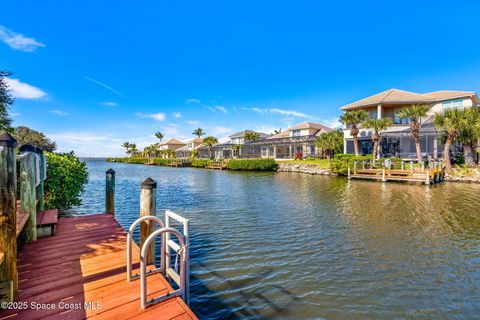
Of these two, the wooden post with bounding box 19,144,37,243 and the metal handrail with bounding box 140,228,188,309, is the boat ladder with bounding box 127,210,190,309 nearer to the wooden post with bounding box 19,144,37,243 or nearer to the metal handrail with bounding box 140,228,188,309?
the metal handrail with bounding box 140,228,188,309

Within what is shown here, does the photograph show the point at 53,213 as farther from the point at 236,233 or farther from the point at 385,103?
the point at 385,103

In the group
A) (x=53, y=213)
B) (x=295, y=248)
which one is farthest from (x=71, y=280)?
(x=295, y=248)

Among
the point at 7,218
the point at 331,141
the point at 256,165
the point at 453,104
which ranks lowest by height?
the point at 7,218

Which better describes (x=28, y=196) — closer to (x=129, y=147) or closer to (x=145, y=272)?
(x=145, y=272)

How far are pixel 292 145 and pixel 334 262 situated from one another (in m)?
42.1

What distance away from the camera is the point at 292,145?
47406mm

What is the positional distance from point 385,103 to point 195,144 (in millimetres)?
58194

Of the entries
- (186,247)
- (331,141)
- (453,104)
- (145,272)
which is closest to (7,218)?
(145,272)

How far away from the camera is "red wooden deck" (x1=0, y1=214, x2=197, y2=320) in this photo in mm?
2971

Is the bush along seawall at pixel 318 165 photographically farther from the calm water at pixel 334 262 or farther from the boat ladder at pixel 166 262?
the boat ladder at pixel 166 262

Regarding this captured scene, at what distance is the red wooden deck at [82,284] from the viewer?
2971mm

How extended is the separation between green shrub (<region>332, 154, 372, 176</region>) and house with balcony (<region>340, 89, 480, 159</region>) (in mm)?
8243

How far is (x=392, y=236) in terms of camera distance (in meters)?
8.29

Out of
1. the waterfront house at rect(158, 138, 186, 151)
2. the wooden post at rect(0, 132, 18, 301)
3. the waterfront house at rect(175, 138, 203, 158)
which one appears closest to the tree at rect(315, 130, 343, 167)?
the wooden post at rect(0, 132, 18, 301)
